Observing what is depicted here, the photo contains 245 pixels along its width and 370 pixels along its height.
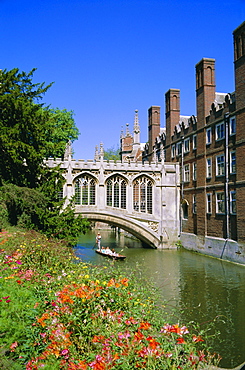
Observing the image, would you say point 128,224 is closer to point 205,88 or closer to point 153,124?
point 205,88

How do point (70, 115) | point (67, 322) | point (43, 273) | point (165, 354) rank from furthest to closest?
point (70, 115) < point (43, 273) < point (67, 322) < point (165, 354)

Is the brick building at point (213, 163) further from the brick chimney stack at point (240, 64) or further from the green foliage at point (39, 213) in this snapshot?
the green foliage at point (39, 213)

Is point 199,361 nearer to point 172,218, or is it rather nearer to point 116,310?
point 116,310

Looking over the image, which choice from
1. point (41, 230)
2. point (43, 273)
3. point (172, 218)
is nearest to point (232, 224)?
point (172, 218)

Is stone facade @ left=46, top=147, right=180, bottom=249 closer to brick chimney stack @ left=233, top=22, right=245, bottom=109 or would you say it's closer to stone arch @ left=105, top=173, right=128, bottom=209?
stone arch @ left=105, top=173, right=128, bottom=209

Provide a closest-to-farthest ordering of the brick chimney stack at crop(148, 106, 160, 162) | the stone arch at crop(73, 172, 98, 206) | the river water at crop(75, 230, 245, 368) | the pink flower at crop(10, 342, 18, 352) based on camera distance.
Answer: the pink flower at crop(10, 342, 18, 352)
the river water at crop(75, 230, 245, 368)
the stone arch at crop(73, 172, 98, 206)
the brick chimney stack at crop(148, 106, 160, 162)

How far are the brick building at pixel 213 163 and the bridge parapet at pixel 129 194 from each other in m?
1.17

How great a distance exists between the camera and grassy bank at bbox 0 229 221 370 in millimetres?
4918

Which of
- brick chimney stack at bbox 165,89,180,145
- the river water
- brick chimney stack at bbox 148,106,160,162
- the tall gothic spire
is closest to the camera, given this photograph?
the river water

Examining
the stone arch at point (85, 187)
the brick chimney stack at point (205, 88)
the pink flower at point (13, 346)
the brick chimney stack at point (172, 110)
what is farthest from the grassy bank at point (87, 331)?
the brick chimney stack at point (172, 110)

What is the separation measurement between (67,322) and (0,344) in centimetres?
109

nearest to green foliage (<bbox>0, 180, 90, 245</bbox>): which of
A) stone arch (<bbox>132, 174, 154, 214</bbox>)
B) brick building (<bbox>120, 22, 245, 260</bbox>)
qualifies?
brick building (<bbox>120, 22, 245, 260</bbox>)

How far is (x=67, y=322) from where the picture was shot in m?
5.82

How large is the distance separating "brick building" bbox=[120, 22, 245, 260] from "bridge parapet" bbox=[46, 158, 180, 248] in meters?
1.17
